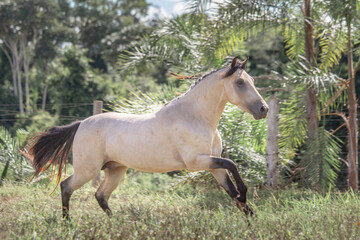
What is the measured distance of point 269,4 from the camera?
752 centimetres

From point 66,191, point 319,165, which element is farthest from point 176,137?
point 319,165

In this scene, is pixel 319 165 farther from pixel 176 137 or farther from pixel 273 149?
pixel 176 137

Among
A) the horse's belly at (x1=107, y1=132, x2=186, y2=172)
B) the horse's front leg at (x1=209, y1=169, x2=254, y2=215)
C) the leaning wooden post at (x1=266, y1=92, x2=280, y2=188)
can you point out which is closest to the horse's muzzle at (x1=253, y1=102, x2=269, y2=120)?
the horse's front leg at (x1=209, y1=169, x2=254, y2=215)

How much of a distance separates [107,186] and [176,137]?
1.16 metres

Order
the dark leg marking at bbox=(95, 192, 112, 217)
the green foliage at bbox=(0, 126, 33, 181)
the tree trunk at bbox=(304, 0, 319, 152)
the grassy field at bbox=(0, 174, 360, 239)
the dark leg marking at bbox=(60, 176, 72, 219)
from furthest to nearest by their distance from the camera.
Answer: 1. the green foliage at bbox=(0, 126, 33, 181)
2. the tree trunk at bbox=(304, 0, 319, 152)
3. the dark leg marking at bbox=(95, 192, 112, 217)
4. the dark leg marking at bbox=(60, 176, 72, 219)
5. the grassy field at bbox=(0, 174, 360, 239)

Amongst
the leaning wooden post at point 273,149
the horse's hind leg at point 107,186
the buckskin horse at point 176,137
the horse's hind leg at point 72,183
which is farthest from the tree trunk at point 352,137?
the horse's hind leg at point 72,183

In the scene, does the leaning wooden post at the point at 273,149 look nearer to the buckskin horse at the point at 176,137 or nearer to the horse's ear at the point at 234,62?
the buckskin horse at the point at 176,137

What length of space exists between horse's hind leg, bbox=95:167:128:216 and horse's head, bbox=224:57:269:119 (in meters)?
1.65

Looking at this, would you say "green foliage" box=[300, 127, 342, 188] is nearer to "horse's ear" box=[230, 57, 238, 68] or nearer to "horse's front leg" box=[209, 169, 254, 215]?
"horse's front leg" box=[209, 169, 254, 215]

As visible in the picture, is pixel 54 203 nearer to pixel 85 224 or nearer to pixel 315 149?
pixel 85 224

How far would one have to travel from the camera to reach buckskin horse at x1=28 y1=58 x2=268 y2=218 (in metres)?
4.47

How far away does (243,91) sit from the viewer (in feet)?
14.7

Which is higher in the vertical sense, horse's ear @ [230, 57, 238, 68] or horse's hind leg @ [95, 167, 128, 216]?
horse's ear @ [230, 57, 238, 68]

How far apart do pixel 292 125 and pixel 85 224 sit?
16.1 ft
